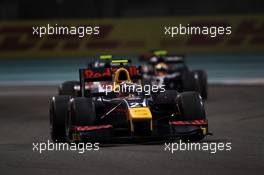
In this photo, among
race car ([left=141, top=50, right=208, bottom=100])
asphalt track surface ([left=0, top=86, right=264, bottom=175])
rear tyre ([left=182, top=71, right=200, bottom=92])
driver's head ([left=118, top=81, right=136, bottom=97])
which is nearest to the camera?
asphalt track surface ([left=0, top=86, right=264, bottom=175])

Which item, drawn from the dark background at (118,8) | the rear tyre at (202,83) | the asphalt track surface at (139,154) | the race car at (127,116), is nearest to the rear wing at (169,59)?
A: the rear tyre at (202,83)

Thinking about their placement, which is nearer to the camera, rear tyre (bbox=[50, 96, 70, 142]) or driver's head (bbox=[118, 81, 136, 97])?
rear tyre (bbox=[50, 96, 70, 142])

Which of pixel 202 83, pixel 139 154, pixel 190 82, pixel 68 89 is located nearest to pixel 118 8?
pixel 202 83

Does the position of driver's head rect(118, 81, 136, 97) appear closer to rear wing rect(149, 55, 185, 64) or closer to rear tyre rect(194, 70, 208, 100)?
rear tyre rect(194, 70, 208, 100)

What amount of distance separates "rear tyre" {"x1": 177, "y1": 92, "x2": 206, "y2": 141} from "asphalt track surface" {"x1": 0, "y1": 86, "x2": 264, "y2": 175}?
25cm

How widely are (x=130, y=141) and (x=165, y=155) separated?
68.6 inches

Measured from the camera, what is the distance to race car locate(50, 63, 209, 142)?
1319 centimetres

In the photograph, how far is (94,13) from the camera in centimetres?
4534

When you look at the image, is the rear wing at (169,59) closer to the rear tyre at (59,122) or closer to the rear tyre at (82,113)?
the rear tyre at (59,122)

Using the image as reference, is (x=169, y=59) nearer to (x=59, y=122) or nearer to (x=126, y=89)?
(x=126, y=89)

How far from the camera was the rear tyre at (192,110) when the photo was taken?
44.4 feet

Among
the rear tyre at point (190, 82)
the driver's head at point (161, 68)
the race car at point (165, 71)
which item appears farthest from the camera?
the driver's head at point (161, 68)

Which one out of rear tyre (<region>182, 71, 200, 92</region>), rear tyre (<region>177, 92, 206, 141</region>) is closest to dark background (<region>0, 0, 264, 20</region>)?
rear tyre (<region>182, 71, 200, 92</region>)

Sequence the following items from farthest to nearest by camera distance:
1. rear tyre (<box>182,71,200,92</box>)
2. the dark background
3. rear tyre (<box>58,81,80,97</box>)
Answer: the dark background
rear tyre (<box>182,71,200,92</box>)
rear tyre (<box>58,81,80,97</box>)
